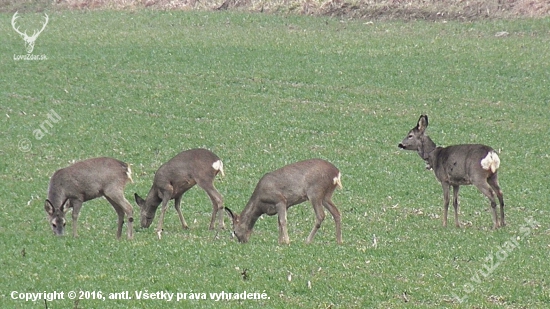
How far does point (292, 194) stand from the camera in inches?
605

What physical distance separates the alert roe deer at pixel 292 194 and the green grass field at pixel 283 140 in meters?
0.43

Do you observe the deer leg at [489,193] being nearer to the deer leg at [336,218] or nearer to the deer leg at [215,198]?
the deer leg at [336,218]

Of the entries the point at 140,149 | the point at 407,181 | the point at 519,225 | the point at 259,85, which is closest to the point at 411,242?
the point at 519,225

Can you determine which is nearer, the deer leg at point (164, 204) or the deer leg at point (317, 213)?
the deer leg at point (317, 213)

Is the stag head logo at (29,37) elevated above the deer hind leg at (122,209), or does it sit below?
below

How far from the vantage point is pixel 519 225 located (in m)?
17.9

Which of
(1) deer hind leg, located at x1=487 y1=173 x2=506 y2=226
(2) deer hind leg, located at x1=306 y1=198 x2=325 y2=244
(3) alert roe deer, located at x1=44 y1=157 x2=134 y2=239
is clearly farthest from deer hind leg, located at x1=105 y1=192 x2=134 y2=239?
(1) deer hind leg, located at x1=487 y1=173 x2=506 y2=226

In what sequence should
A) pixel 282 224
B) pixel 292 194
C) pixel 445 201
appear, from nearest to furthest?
pixel 282 224 < pixel 292 194 < pixel 445 201

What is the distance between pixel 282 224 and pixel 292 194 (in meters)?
0.56

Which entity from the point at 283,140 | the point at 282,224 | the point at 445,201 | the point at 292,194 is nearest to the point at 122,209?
the point at 282,224

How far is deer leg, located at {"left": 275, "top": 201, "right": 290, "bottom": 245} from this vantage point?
49.4ft

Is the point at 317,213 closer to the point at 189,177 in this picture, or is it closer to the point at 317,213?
the point at 317,213

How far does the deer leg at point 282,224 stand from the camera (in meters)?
15.1

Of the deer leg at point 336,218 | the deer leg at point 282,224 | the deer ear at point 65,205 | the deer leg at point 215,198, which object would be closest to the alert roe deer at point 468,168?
the deer leg at point 336,218
